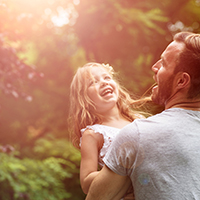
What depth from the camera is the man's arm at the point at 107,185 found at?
0.74 metres

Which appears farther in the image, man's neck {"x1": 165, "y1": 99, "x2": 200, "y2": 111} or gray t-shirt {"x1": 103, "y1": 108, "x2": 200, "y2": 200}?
man's neck {"x1": 165, "y1": 99, "x2": 200, "y2": 111}

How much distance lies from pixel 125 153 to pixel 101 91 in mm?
589

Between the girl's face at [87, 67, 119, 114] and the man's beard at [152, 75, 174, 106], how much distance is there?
0.37 m

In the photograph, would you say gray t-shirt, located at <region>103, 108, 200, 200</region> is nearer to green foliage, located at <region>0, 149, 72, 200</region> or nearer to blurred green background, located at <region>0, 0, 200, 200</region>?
blurred green background, located at <region>0, 0, 200, 200</region>

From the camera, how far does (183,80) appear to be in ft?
2.69

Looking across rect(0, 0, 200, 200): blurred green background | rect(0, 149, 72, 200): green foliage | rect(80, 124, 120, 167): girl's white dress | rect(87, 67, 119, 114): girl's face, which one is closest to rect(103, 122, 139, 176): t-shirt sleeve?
rect(80, 124, 120, 167): girl's white dress

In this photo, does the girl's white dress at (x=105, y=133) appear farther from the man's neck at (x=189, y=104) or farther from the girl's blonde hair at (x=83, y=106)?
the man's neck at (x=189, y=104)

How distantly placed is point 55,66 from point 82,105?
5.12 ft

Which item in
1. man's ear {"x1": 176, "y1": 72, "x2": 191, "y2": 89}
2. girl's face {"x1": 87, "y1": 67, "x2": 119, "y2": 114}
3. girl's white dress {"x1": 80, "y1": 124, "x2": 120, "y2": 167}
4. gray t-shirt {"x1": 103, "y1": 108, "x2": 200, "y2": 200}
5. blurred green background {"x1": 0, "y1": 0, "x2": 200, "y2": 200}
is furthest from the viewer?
blurred green background {"x1": 0, "y1": 0, "x2": 200, "y2": 200}

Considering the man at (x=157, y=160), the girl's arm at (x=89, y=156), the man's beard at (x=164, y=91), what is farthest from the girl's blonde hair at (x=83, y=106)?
the man at (x=157, y=160)

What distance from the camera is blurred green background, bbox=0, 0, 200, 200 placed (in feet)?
8.57

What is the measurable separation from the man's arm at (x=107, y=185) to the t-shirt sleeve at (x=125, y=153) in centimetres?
2

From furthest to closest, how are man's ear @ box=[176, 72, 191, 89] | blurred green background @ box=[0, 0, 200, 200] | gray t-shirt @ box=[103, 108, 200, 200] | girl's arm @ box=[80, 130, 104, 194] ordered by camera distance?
blurred green background @ box=[0, 0, 200, 200], girl's arm @ box=[80, 130, 104, 194], man's ear @ box=[176, 72, 191, 89], gray t-shirt @ box=[103, 108, 200, 200]

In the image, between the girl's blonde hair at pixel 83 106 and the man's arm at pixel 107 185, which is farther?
the girl's blonde hair at pixel 83 106
